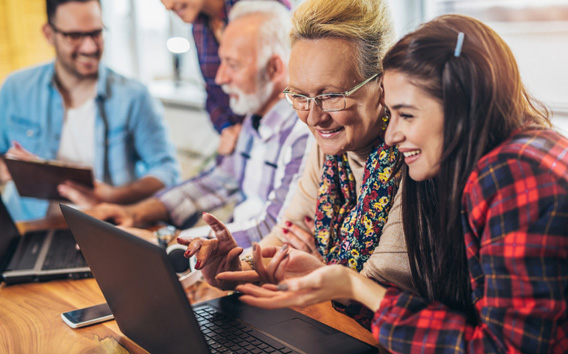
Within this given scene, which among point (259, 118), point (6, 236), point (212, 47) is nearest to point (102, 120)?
point (212, 47)

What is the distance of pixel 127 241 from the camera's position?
3.17 feet

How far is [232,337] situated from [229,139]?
53.8 inches

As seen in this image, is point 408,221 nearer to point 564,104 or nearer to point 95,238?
point 95,238

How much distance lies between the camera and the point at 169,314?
98 centimetres

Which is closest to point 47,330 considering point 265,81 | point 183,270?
point 183,270

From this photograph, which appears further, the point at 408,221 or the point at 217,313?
the point at 217,313

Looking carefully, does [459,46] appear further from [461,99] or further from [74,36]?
[74,36]

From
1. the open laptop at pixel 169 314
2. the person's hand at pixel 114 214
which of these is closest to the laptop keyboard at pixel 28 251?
the person's hand at pixel 114 214

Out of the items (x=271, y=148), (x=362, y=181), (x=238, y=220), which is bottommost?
(x=238, y=220)

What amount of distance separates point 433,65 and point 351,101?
1.24 feet

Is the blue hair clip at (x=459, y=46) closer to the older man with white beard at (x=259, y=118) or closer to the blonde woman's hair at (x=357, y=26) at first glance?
the blonde woman's hair at (x=357, y=26)

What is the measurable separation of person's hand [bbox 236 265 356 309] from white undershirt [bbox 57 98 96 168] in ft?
7.31

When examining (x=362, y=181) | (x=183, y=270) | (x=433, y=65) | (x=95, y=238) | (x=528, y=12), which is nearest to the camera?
(x=433, y=65)

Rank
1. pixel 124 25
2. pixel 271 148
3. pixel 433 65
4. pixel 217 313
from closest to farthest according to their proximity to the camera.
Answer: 1. pixel 433 65
2. pixel 217 313
3. pixel 271 148
4. pixel 124 25
